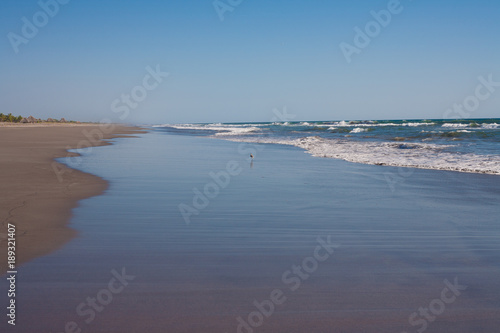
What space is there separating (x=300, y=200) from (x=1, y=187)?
18.8 ft

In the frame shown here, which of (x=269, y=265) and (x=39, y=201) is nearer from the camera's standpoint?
(x=269, y=265)

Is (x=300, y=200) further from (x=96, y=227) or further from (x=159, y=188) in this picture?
(x=96, y=227)

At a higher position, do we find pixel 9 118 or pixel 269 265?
pixel 9 118

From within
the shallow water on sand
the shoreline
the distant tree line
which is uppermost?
the distant tree line

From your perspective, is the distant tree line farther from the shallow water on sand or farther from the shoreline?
the shallow water on sand

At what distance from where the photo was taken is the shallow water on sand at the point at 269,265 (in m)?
3.15

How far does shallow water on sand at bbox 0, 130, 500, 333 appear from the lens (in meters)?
3.15

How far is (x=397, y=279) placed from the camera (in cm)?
393

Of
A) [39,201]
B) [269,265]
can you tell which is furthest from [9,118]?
[269,265]

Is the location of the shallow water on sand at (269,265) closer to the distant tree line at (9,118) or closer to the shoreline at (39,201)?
the shoreline at (39,201)

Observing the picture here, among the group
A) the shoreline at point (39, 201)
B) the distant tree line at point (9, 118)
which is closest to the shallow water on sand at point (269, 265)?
the shoreline at point (39, 201)

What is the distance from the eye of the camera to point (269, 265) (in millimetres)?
4246

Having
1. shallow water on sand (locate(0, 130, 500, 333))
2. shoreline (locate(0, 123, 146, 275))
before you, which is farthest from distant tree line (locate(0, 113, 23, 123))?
shallow water on sand (locate(0, 130, 500, 333))

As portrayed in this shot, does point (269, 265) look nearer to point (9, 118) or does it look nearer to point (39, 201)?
point (39, 201)
